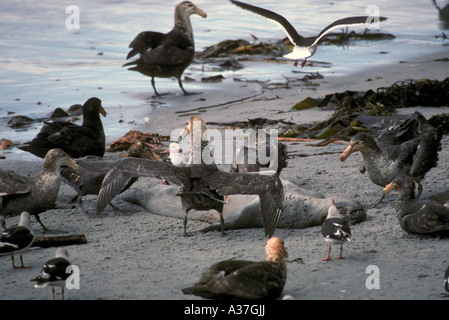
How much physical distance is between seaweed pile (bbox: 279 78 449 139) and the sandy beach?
507 mm

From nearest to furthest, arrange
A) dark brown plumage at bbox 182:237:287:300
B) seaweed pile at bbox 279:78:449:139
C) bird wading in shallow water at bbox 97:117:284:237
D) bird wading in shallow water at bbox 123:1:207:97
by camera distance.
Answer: dark brown plumage at bbox 182:237:287:300 → bird wading in shallow water at bbox 97:117:284:237 → seaweed pile at bbox 279:78:449:139 → bird wading in shallow water at bbox 123:1:207:97

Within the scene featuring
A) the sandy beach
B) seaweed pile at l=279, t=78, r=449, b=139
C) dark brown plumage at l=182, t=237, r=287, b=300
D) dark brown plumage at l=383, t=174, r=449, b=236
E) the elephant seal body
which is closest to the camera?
dark brown plumage at l=182, t=237, r=287, b=300

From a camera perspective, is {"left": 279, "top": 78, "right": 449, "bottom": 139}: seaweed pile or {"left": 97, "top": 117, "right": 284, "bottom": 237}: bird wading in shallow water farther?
{"left": 279, "top": 78, "right": 449, "bottom": 139}: seaweed pile

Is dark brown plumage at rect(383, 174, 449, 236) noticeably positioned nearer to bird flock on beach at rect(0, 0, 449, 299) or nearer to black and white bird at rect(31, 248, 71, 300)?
bird flock on beach at rect(0, 0, 449, 299)

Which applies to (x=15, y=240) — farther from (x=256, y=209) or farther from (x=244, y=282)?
(x=256, y=209)

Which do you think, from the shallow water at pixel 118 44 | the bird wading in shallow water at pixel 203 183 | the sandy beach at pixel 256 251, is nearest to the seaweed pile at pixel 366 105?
the sandy beach at pixel 256 251

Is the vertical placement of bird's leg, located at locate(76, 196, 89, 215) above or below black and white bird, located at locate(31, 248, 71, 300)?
below

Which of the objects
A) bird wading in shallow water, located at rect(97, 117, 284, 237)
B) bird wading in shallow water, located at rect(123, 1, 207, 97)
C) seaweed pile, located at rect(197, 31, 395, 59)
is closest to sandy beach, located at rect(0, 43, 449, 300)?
bird wading in shallow water, located at rect(97, 117, 284, 237)

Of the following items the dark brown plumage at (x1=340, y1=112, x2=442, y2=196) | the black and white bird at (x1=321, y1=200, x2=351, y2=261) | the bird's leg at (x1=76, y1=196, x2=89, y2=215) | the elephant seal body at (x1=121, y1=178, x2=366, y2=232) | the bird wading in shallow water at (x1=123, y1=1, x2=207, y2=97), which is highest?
the bird wading in shallow water at (x1=123, y1=1, x2=207, y2=97)

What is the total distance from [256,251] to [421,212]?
4.81 ft

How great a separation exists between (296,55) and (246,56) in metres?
5.24

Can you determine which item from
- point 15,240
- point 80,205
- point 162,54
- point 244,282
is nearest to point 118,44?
point 162,54

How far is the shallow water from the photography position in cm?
1249

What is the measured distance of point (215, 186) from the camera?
606 centimetres
